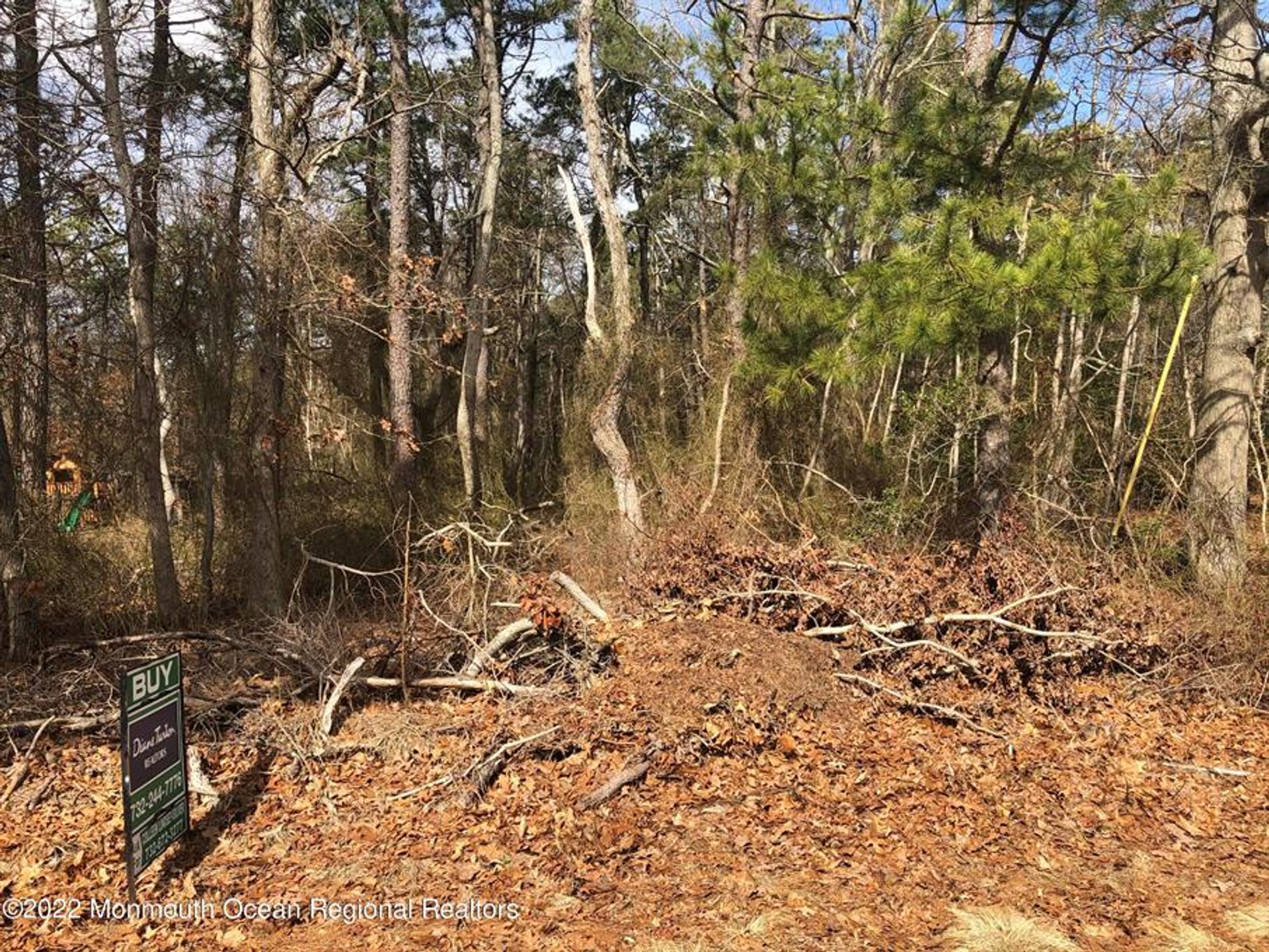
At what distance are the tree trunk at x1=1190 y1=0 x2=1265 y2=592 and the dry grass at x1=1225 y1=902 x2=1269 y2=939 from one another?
4.34m

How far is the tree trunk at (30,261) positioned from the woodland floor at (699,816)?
344cm

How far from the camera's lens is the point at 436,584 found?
24.4ft

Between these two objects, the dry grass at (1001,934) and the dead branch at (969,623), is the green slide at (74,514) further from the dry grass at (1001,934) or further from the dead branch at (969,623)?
the dry grass at (1001,934)

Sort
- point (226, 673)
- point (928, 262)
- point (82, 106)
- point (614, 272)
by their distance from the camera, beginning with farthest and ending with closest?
point (614, 272) < point (928, 262) < point (226, 673) < point (82, 106)

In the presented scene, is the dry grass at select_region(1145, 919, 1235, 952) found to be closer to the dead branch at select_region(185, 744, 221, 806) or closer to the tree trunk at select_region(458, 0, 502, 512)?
the dead branch at select_region(185, 744, 221, 806)

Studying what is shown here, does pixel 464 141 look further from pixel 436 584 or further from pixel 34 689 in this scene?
pixel 34 689

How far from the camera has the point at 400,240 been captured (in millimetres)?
12203

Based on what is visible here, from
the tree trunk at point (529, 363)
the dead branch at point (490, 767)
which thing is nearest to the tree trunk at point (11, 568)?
the dead branch at point (490, 767)

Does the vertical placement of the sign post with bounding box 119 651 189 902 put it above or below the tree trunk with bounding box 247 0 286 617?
below

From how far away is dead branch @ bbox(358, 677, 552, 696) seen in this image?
5961mm

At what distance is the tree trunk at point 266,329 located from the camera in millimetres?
8266

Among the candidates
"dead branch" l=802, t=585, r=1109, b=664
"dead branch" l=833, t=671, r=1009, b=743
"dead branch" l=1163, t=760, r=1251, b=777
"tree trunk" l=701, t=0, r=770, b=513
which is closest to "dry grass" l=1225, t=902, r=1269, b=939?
"dead branch" l=1163, t=760, r=1251, b=777

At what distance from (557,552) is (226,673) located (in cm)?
387

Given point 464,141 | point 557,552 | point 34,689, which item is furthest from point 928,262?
point 464,141
